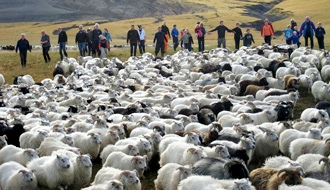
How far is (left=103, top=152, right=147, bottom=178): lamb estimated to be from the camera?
34.7ft

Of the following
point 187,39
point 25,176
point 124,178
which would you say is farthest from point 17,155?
point 187,39

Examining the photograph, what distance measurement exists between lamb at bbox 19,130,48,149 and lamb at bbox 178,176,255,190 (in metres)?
5.38

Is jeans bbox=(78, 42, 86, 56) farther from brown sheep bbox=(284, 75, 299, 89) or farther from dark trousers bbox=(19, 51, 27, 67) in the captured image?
brown sheep bbox=(284, 75, 299, 89)

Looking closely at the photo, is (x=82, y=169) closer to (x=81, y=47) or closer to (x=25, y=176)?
(x=25, y=176)

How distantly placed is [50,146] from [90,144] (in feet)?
3.37

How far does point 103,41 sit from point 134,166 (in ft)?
70.3

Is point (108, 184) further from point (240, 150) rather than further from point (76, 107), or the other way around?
point (76, 107)

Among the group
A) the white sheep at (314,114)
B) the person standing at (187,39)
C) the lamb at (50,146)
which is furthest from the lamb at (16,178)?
the person standing at (187,39)

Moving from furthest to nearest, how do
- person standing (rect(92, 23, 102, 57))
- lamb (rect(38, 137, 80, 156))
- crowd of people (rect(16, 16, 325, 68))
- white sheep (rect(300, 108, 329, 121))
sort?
1. person standing (rect(92, 23, 102, 57))
2. crowd of people (rect(16, 16, 325, 68))
3. white sheep (rect(300, 108, 329, 121))
4. lamb (rect(38, 137, 80, 156))

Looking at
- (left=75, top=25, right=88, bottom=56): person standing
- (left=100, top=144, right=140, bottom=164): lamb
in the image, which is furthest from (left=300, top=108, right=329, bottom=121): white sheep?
A: (left=75, top=25, right=88, bottom=56): person standing

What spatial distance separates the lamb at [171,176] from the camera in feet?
30.0

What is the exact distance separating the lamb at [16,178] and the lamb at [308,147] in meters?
5.86

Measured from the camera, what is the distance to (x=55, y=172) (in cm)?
1044

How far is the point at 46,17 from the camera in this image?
119000 millimetres
